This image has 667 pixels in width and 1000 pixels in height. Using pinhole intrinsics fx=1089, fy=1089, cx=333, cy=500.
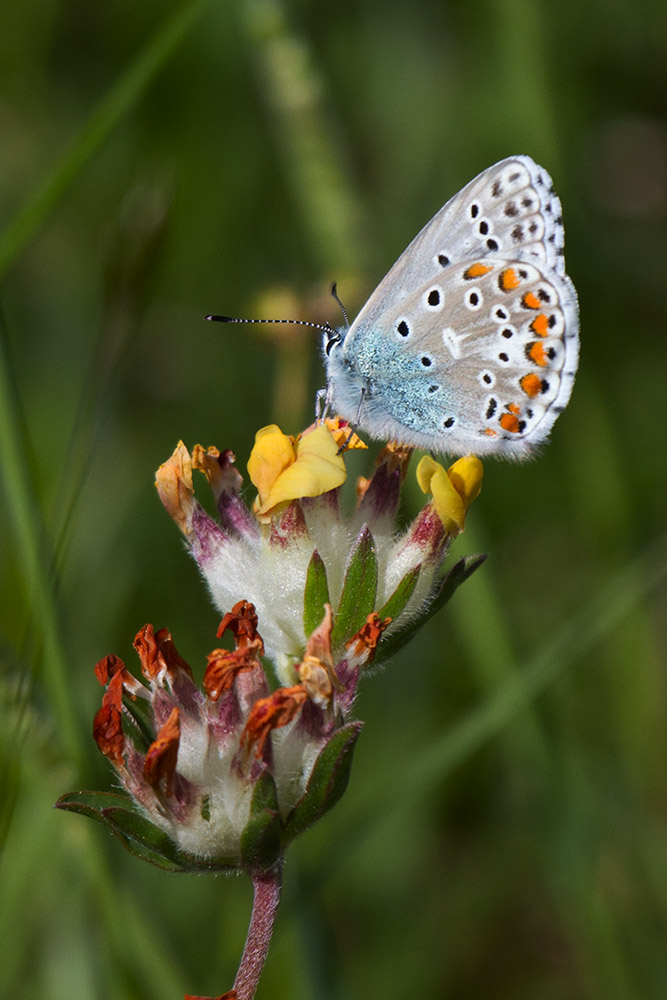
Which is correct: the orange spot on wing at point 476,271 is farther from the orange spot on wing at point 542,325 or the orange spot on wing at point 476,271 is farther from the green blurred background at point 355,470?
the green blurred background at point 355,470

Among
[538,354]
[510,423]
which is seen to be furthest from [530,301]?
[510,423]

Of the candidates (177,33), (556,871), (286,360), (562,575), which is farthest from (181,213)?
(556,871)

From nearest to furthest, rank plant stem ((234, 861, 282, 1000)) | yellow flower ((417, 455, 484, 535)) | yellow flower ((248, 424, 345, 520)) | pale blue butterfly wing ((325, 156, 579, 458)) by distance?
plant stem ((234, 861, 282, 1000)), yellow flower ((248, 424, 345, 520)), yellow flower ((417, 455, 484, 535)), pale blue butterfly wing ((325, 156, 579, 458))

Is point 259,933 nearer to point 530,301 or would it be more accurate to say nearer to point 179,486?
point 179,486

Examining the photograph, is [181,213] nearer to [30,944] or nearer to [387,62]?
[387,62]

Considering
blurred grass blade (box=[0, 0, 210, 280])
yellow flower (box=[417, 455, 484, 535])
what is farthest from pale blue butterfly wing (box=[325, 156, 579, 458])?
blurred grass blade (box=[0, 0, 210, 280])

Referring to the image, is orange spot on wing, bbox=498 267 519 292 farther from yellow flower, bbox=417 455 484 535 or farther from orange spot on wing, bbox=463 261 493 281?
yellow flower, bbox=417 455 484 535
